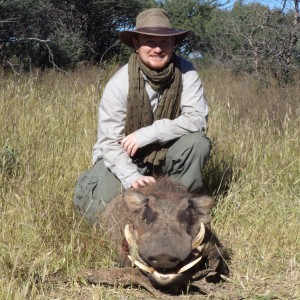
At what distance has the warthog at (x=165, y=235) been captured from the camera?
249cm

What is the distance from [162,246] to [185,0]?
1600 centimetres

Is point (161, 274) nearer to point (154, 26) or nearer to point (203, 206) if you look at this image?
point (203, 206)

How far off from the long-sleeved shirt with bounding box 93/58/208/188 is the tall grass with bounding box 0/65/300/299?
0.40 m

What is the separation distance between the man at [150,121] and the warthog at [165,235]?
463 mm

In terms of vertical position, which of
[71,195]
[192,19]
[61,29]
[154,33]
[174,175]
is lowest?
[192,19]

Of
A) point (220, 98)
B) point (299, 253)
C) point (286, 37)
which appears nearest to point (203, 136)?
point (299, 253)

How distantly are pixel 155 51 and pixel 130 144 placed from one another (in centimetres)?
62

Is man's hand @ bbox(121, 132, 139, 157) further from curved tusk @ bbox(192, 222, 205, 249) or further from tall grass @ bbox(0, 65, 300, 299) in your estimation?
curved tusk @ bbox(192, 222, 205, 249)

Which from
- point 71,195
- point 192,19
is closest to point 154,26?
point 71,195

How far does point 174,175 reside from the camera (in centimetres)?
376

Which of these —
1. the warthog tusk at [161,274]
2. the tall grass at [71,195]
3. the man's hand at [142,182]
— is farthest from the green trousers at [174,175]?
the warthog tusk at [161,274]

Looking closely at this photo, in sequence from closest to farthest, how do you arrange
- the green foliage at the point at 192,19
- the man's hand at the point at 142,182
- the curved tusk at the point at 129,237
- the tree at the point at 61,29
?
the curved tusk at the point at 129,237
the man's hand at the point at 142,182
the tree at the point at 61,29
the green foliage at the point at 192,19

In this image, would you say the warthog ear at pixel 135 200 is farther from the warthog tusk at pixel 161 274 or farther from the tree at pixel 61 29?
the tree at pixel 61 29

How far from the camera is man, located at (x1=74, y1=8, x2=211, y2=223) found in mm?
3611
